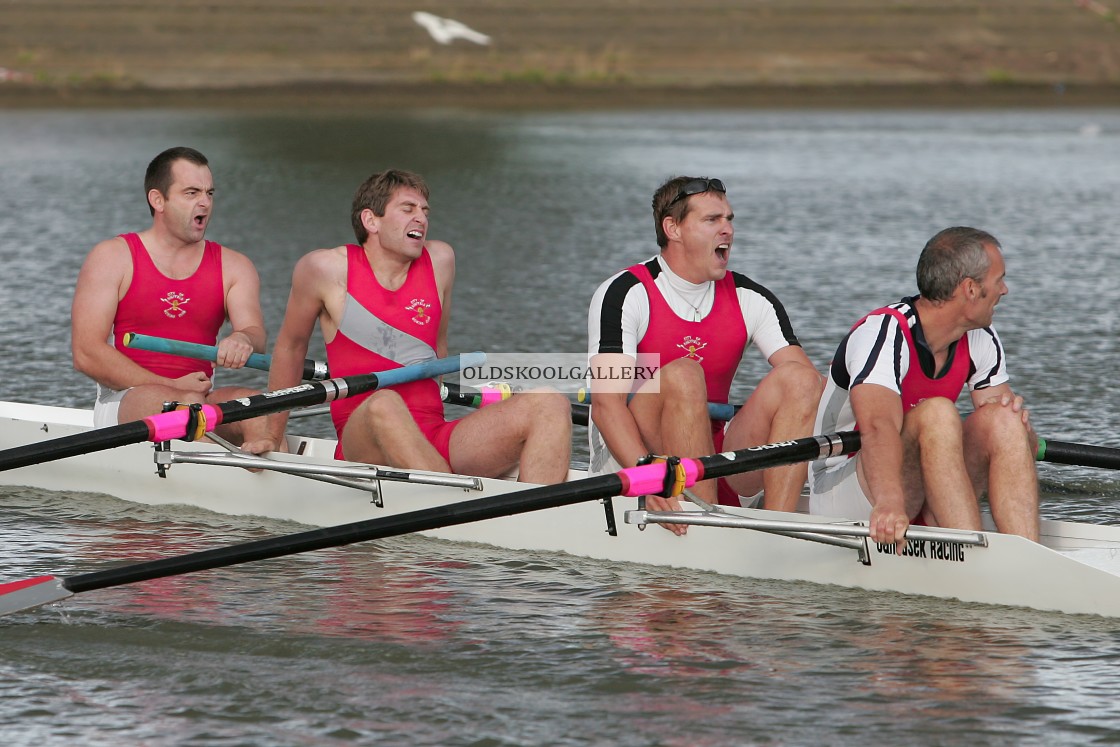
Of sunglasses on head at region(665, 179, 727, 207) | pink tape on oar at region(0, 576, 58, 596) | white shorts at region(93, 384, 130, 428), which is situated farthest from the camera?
white shorts at region(93, 384, 130, 428)

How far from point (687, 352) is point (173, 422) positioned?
2110 millimetres

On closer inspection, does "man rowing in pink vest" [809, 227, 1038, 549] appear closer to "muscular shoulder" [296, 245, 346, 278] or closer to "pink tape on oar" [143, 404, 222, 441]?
"muscular shoulder" [296, 245, 346, 278]

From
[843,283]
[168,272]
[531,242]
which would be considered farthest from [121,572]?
[531,242]

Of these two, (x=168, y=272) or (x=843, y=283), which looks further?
(x=843, y=283)

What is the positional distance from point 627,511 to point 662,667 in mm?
833

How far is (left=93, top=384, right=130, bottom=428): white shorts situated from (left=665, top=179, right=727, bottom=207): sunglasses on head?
2.73 metres

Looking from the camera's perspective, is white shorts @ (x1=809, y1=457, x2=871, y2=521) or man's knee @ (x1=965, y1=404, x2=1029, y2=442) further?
white shorts @ (x1=809, y1=457, x2=871, y2=521)

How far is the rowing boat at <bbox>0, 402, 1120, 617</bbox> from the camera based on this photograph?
5.68m

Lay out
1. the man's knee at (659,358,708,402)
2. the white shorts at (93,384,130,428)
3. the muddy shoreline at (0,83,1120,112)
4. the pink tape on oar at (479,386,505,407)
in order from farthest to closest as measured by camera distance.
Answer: the muddy shoreline at (0,83,1120,112), the pink tape on oar at (479,386,505,407), the white shorts at (93,384,130,428), the man's knee at (659,358,708,402)

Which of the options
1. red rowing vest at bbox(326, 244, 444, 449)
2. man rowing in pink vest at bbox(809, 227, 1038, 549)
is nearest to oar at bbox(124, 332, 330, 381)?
red rowing vest at bbox(326, 244, 444, 449)

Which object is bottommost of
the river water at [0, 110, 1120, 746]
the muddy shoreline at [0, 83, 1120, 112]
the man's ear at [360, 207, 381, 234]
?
the river water at [0, 110, 1120, 746]

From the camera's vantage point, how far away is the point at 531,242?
17.1m

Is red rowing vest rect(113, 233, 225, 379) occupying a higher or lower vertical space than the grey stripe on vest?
higher

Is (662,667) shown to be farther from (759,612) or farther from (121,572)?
(121,572)
